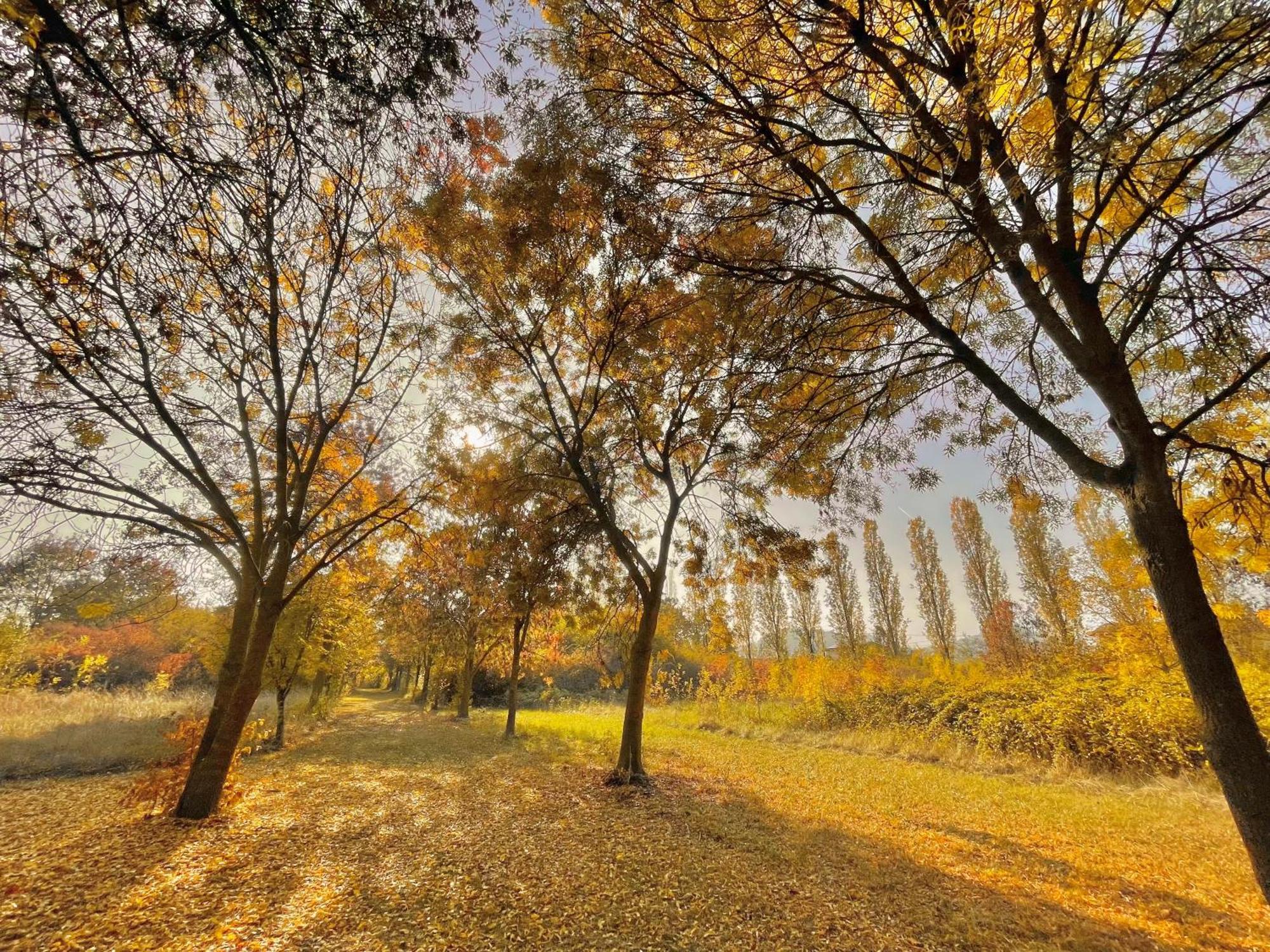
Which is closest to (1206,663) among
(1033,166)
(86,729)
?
(1033,166)

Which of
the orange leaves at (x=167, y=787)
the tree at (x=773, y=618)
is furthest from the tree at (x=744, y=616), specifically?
the orange leaves at (x=167, y=787)

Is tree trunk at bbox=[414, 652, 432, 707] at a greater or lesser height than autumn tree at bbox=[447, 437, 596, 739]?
lesser

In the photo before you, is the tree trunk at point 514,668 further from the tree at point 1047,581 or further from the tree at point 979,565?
the tree at point 979,565

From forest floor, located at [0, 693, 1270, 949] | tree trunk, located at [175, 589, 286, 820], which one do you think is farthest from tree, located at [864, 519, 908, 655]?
tree trunk, located at [175, 589, 286, 820]

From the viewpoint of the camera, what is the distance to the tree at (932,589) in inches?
1277

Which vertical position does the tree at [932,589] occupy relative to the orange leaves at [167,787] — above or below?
above

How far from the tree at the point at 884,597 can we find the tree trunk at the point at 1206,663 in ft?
106

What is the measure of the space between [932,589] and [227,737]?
39549mm

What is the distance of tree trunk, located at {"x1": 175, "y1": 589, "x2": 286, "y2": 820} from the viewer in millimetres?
5574

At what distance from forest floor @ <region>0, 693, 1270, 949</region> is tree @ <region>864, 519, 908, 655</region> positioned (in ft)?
85.2

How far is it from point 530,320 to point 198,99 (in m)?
5.43

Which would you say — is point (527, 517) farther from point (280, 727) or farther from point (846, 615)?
point (846, 615)

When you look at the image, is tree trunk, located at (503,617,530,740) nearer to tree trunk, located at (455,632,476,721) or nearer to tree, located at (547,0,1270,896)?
tree trunk, located at (455,632,476,721)

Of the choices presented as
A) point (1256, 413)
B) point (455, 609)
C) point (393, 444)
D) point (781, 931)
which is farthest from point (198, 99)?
point (455, 609)
